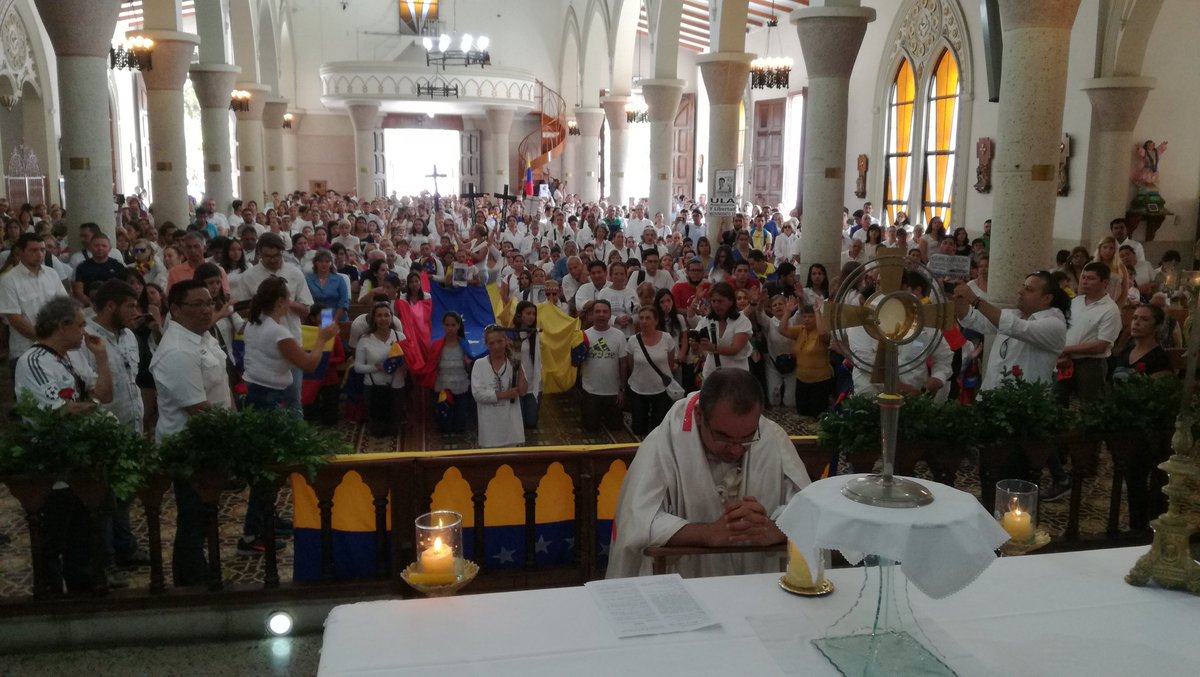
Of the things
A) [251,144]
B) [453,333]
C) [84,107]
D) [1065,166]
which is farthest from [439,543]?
[251,144]

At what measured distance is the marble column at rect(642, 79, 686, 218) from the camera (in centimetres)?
1666

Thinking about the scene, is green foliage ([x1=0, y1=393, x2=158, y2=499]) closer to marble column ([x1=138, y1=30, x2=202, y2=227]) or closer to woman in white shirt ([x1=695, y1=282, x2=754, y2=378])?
woman in white shirt ([x1=695, y1=282, x2=754, y2=378])

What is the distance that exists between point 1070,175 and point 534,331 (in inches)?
385

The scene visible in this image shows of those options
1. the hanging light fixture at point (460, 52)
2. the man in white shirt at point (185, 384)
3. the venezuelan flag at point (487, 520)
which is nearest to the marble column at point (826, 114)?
the venezuelan flag at point (487, 520)

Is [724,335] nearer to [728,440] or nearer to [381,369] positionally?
[381,369]

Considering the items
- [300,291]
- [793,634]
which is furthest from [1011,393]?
[300,291]

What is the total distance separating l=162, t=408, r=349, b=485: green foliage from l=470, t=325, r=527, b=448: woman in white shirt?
310cm

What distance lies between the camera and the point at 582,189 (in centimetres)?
2689

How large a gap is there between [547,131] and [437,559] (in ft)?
93.7

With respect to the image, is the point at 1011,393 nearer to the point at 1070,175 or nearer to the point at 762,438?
the point at 762,438

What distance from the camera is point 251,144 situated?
21.2 m

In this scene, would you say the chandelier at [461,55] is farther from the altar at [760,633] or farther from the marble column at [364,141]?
the altar at [760,633]

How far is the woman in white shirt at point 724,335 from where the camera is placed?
8.03m

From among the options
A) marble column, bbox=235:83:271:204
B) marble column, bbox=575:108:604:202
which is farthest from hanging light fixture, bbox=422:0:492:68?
marble column, bbox=235:83:271:204
